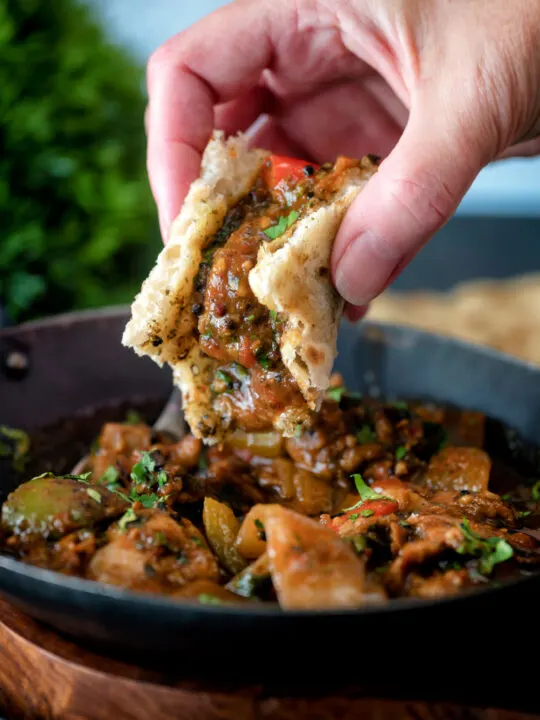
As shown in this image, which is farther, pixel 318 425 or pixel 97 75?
pixel 97 75

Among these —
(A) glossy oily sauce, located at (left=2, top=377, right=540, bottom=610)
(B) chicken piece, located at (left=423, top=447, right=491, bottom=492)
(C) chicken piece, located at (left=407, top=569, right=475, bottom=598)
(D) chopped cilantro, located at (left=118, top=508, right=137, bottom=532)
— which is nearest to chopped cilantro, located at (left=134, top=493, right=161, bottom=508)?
(A) glossy oily sauce, located at (left=2, top=377, right=540, bottom=610)

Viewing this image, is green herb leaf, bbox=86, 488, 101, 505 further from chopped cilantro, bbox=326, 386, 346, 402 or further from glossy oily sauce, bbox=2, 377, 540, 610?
chopped cilantro, bbox=326, 386, 346, 402

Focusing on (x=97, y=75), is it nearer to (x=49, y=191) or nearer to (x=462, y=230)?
(x=49, y=191)

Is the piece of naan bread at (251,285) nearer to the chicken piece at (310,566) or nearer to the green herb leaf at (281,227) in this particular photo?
the green herb leaf at (281,227)

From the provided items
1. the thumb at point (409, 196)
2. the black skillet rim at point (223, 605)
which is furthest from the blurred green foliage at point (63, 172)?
the black skillet rim at point (223, 605)

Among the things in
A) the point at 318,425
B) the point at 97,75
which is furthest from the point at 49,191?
the point at 318,425

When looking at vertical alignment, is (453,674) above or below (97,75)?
→ below
